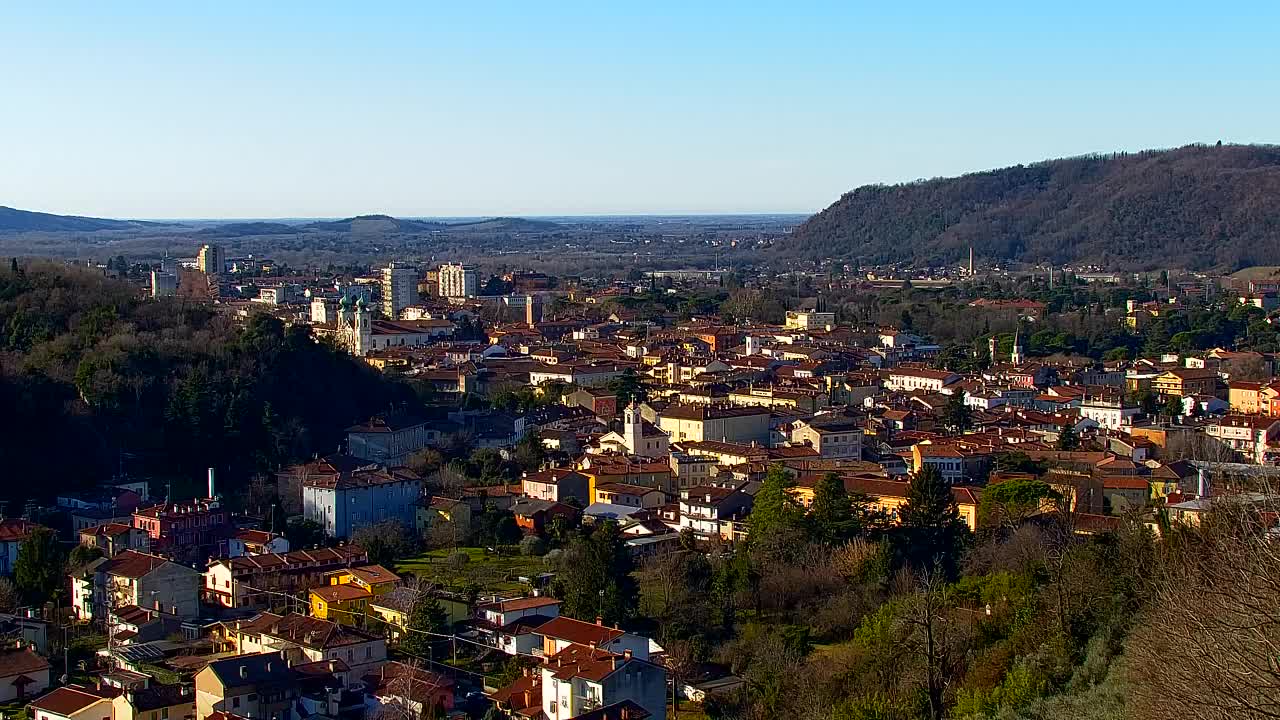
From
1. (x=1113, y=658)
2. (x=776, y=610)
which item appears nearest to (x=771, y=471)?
(x=776, y=610)

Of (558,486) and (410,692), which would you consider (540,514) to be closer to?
(558,486)

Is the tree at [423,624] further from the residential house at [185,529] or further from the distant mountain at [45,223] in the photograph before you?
the distant mountain at [45,223]

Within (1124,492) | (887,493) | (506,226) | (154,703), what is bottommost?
(506,226)

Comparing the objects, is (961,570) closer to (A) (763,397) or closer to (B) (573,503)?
(B) (573,503)

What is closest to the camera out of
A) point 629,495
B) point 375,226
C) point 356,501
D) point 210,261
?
point 356,501

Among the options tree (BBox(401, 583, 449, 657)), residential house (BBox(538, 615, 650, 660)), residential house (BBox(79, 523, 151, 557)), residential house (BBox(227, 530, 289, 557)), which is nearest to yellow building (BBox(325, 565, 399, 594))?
tree (BBox(401, 583, 449, 657))

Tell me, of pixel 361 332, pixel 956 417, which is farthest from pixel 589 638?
pixel 361 332
